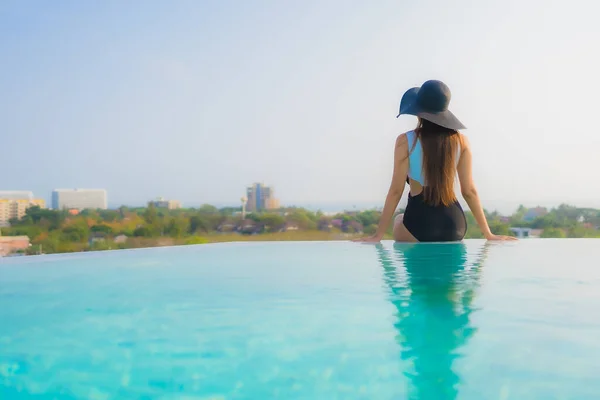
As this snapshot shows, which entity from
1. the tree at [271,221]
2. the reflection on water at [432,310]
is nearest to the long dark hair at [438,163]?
the reflection on water at [432,310]

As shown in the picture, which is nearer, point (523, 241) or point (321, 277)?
point (321, 277)

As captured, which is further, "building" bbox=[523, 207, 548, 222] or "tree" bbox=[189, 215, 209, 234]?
"tree" bbox=[189, 215, 209, 234]

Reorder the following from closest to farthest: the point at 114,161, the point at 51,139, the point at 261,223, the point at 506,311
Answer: the point at 506,311 < the point at 261,223 < the point at 51,139 < the point at 114,161

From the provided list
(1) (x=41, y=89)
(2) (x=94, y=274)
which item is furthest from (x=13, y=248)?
(2) (x=94, y=274)

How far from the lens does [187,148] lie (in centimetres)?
8512

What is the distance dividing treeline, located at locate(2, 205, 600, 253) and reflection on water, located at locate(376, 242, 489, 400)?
→ 52902mm

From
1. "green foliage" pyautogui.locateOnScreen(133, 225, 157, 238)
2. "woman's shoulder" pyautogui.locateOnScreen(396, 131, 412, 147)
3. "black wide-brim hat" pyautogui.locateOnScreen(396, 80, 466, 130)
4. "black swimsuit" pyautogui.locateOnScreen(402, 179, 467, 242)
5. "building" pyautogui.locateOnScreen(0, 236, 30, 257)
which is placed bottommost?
"building" pyautogui.locateOnScreen(0, 236, 30, 257)

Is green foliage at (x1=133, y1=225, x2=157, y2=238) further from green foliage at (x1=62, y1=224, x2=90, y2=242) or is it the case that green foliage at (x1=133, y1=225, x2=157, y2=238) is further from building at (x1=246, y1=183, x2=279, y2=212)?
building at (x1=246, y1=183, x2=279, y2=212)

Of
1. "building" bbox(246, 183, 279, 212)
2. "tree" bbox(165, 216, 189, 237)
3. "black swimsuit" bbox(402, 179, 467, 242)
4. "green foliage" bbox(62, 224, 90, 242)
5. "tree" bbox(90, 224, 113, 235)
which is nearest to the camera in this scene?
"black swimsuit" bbox(402, 179, 467, 242)

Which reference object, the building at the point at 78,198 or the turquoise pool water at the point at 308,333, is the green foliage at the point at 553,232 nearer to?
the turquoise pool water at the point at 308,333

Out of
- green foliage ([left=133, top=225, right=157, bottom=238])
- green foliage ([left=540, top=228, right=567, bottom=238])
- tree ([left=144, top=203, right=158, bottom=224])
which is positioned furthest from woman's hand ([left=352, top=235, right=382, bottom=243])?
tree ([left=144, top=203, right=158, bottom=224])

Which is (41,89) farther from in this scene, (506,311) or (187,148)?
(506,311)

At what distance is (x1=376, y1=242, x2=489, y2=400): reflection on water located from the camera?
1.52 meters

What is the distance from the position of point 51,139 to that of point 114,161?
9639 mm
